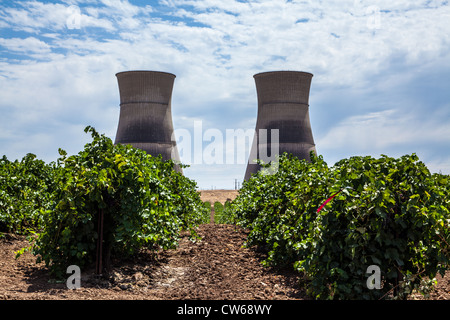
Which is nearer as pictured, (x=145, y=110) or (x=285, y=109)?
(x=145, y=110)

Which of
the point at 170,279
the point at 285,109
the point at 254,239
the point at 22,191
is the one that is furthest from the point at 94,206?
the point at 285,109

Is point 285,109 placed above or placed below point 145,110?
above

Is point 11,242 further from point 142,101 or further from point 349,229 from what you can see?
point 142,101

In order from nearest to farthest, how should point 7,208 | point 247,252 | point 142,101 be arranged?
point 247,252 → point 7,208 → point 142,101

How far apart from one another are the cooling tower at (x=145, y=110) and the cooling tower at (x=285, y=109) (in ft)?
17.6

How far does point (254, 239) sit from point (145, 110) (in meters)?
18.1

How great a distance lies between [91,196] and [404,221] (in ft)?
10.4

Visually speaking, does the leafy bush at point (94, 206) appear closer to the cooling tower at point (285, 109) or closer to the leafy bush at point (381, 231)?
the leafy bush at point (381, 231)

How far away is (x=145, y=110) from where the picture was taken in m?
24.1

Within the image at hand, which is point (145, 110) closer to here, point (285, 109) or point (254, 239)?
point (285, 109)

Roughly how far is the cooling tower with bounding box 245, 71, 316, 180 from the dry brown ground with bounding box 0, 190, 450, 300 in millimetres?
17662

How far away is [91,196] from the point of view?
4.85 meters

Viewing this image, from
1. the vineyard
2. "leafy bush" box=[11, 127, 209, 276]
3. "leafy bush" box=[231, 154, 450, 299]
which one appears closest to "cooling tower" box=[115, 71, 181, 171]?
the vineyard
